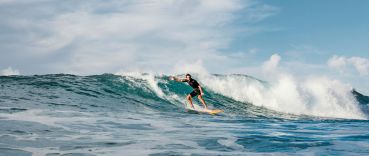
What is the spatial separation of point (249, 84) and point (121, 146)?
23545 mm

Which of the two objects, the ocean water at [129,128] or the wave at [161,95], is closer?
the ocean water at [129,128]

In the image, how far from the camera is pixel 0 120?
9570mm

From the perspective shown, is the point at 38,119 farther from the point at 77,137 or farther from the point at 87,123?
the point at 77,137

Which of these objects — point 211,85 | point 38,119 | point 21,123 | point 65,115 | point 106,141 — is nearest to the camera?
point 106,141

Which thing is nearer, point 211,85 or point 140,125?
point 140,125

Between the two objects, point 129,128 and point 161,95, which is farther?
point 161,95

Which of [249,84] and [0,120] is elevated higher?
[249,84]

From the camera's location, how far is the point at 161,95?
22531 millimetres

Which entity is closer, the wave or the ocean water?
the ocean water

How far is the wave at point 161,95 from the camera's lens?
55.8 ft

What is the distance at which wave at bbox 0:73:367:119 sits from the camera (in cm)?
1702

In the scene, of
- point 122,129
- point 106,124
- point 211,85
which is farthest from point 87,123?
point 211,85

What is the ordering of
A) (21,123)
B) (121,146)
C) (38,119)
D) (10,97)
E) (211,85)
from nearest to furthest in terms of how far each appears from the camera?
(121,146)
(21,123)
(38,119)
(10,97)
(211,85)

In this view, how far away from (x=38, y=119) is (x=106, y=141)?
3.54 m
